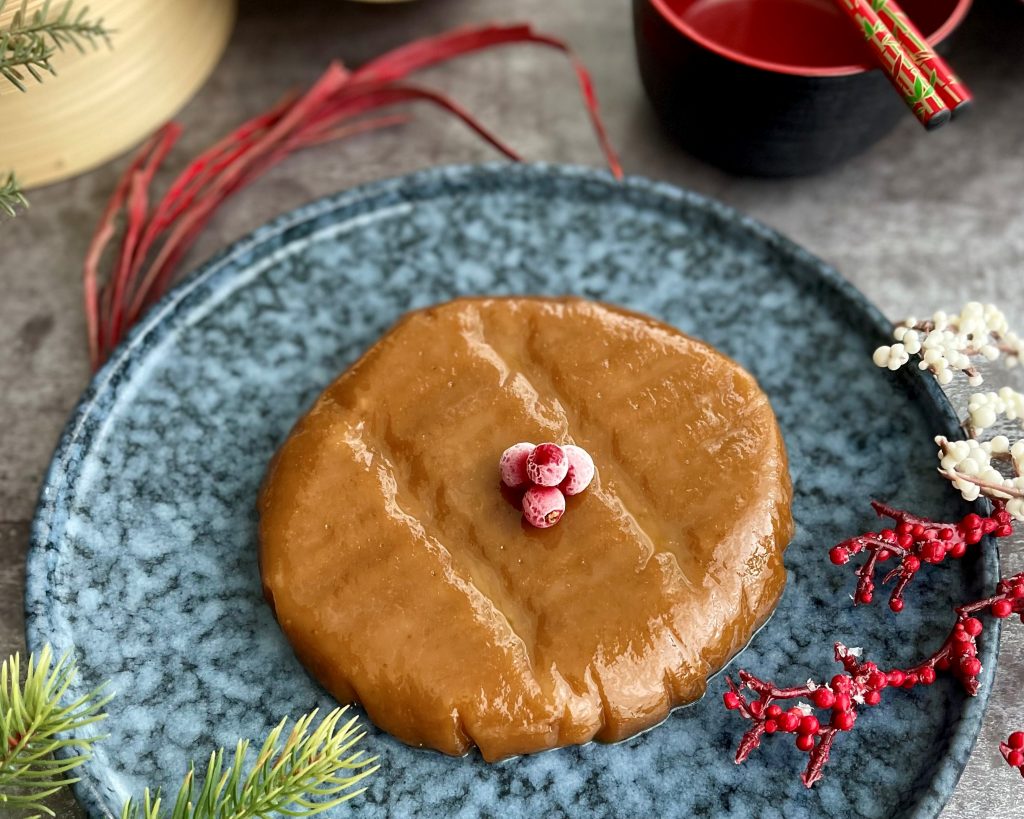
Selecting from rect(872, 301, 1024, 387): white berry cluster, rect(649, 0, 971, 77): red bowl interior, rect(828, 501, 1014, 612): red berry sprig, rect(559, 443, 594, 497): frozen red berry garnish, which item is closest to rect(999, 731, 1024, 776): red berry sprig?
rect(828, 501, 1014, 612): red berry sprig

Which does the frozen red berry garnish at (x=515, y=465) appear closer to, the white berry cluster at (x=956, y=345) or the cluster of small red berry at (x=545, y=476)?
the cluster of small red berry at (x=545, y=476)

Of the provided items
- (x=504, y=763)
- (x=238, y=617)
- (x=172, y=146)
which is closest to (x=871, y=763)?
(x=504, y=763)

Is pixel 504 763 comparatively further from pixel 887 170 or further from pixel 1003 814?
pixel 887 170

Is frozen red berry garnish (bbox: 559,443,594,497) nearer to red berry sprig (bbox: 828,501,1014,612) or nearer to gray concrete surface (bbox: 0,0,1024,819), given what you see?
red berry sprig (bbox: 828,501,1014,612)

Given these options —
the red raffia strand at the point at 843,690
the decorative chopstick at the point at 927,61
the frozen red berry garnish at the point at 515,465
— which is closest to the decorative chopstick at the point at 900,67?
the decorative chopstick at the point at 927,61

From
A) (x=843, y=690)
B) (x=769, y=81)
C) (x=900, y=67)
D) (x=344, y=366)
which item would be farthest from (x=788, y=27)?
(x=843, y=690)

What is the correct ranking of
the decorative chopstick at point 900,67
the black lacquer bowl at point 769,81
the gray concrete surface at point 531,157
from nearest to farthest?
the decorative chopstick at point 900,67
the black lacquer bowl at point 769,81
the gray concrete surface at point 531,157
